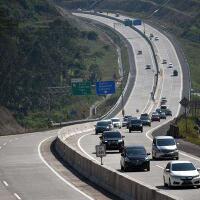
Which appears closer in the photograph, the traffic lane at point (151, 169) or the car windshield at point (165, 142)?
the traffic lane at point (151, 169)

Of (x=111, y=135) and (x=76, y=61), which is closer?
(x=111, y=135)

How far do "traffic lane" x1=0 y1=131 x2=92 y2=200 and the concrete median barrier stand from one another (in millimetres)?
1322

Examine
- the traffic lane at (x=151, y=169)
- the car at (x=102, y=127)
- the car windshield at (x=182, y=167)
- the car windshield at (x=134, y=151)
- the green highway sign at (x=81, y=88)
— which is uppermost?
the green highway sign at (x=81, y=88)

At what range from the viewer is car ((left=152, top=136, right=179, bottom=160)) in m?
51.5

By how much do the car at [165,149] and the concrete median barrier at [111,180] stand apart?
16.7 feet

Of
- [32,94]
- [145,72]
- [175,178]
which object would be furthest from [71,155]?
[145,72]

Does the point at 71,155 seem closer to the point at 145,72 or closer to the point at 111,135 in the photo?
the point at 111,135

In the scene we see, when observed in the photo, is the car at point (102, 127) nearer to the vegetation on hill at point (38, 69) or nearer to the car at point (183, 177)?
the vegetation on hill at point (38, 69)

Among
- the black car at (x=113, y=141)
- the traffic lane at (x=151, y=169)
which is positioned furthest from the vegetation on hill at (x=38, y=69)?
the black car at (x=113, y=141)

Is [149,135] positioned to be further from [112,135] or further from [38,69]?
[38,69]

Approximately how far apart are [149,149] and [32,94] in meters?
81.7

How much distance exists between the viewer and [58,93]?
147750 mm

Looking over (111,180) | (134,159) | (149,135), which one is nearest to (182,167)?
(111,180)

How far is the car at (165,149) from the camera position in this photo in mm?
51500
